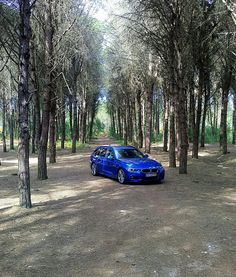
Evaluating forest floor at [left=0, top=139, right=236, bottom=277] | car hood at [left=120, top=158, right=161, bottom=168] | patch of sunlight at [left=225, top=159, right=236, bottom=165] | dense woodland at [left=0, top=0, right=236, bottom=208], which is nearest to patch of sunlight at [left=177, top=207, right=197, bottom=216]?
forest floor at [left=0, top=139, right=236, bottom=277]

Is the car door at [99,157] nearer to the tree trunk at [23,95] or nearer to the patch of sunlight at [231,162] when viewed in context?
the tree trunk at [23,95]

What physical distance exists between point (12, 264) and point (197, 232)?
3.63m

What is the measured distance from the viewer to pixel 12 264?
6.09 metres

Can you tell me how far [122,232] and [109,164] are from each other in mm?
8083

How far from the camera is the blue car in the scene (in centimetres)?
1412

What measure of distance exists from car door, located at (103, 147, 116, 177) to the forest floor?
1.70 meters

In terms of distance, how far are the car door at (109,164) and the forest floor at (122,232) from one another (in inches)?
66.8

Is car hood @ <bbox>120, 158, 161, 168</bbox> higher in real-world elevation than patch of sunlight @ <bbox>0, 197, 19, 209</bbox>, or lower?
higher

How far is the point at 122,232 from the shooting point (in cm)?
769

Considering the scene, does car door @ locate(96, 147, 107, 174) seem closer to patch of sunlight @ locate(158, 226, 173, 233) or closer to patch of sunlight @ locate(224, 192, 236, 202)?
patch of sunlight @ locate(224, 192, 236, 202)

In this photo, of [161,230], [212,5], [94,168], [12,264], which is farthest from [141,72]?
[12,264]

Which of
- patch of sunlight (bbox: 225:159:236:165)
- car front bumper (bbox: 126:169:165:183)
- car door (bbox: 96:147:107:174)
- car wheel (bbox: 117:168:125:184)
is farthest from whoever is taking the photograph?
patch of sunlight (bbox: 225:159:236:165)

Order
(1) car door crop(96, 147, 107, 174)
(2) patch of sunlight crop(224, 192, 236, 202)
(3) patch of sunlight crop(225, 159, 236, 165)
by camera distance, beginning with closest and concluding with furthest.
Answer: (2) patch of sunlight crop(224, 192, 236, 202), (1) car door crop(96, 147, 107, 174), (3) patch of sunlight crop(225, 159, 236, 165)

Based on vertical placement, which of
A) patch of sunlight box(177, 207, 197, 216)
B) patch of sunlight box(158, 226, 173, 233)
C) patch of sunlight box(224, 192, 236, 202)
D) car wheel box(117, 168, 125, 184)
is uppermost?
car wheel box(117, 168, 125, 184)
